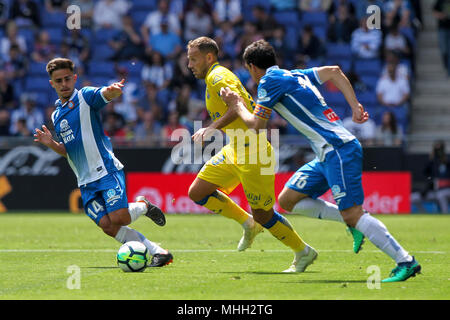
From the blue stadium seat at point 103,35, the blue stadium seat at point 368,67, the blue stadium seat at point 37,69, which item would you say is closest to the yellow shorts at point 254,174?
the blue stadium seat at point 368,67

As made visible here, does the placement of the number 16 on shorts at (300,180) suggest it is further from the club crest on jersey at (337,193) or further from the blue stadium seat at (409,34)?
the blue stadium seat at (409,34)

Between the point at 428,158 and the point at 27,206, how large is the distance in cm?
944

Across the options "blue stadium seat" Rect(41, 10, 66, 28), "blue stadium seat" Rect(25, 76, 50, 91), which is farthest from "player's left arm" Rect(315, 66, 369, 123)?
"blue stadium seat" Rect(41, 10, 66, 28)

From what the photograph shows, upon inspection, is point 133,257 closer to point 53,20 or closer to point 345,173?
point 345,173

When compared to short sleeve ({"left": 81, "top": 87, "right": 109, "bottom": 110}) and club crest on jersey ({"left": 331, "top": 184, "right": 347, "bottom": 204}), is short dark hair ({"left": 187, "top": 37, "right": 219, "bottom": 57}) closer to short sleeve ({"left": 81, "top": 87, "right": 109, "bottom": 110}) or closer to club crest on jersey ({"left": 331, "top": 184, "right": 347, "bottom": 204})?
short sleeve ({"left": 81, "top": 87, "right": 109, "bottom": 110})

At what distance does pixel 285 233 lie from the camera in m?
9.05

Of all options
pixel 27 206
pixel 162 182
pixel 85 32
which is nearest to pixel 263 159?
pixel 162 182

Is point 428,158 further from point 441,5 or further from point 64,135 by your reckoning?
point 64,135

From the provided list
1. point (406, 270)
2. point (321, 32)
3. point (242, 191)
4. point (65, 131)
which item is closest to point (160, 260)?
point (65, 131)

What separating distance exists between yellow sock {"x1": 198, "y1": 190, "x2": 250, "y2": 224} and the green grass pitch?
0.53m

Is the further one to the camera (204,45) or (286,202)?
(204,45)

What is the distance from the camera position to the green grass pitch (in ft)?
23.9

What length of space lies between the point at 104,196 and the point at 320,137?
2.64 m
